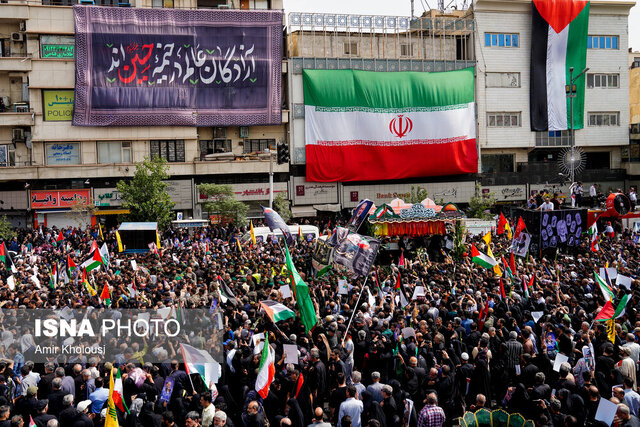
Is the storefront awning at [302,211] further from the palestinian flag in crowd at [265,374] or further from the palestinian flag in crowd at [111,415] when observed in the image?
the palestinian flag in crowd at [111,415]

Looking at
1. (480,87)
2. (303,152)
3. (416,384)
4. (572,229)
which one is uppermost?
(480,87)

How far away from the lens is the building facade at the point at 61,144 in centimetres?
4009

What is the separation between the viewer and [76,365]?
9.70 meters

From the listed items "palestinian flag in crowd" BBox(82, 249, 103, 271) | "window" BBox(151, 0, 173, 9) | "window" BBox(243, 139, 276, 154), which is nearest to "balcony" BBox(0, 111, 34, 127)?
"window" BBox(151, 0, 173, 9)

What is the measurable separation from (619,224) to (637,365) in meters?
18.0

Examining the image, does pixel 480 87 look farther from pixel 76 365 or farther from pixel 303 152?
pixel 76 365

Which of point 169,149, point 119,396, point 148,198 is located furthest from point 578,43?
point 119,396

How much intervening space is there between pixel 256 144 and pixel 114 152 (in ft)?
29.5

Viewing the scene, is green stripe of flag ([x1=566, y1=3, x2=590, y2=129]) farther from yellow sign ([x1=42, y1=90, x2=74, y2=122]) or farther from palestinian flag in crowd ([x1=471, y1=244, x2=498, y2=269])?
palestinian flag in crowd ([x1=471, y1=244, x2=498, y2=269])

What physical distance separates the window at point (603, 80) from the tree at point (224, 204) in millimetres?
27244

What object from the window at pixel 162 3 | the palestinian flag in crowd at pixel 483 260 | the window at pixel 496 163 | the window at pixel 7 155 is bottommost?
the palestinian flag in crowd at pixel 483 260

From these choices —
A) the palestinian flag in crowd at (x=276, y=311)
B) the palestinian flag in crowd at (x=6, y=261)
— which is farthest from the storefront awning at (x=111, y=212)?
the palestinian flag in crowd at (x=276, y=311)

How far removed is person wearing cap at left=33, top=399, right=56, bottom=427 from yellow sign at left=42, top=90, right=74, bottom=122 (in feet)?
116

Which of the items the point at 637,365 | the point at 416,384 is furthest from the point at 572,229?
the point at 416,384
